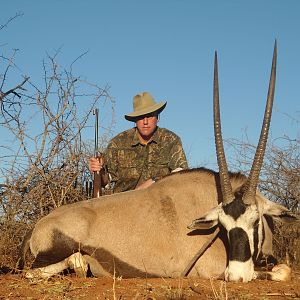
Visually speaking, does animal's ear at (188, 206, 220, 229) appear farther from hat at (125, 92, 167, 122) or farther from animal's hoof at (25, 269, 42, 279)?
hat at (125, 92, 167, 122)

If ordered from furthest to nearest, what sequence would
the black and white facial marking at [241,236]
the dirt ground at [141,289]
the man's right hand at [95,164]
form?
1. the man's right hand at [95,164]
2. the black and white facial marking at [241,236]
3. the dirt ground at [141,289]

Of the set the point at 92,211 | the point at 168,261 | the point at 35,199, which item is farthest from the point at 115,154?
the point at 168,261

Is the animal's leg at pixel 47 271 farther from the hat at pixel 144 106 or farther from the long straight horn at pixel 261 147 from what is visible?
the hat at pixel 144 106

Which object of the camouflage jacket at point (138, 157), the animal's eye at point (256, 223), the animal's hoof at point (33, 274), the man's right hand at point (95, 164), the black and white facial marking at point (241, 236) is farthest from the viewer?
the camouflage jacket at point (138, 157)

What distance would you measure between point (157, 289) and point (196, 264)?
95 cm

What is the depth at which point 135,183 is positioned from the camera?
7.05 m

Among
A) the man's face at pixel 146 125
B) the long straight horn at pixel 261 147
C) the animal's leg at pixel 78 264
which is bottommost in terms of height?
the animal's leg at pixel 78 264

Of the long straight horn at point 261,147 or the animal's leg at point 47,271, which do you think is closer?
the long straight horn at point 261,147

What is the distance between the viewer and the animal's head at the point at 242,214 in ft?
14.7

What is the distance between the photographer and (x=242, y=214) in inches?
182

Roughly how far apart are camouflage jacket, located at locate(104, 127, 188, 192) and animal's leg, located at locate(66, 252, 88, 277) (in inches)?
81.2

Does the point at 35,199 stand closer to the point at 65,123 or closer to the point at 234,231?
the point at 65,123

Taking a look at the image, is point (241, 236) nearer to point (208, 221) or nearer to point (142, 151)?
point (208, 221)

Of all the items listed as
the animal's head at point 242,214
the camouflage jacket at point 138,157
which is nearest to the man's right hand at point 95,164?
the camouflage jacket at point 138,157
